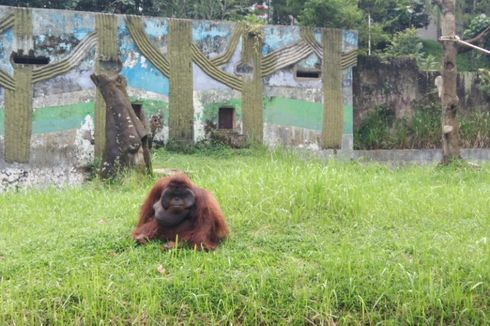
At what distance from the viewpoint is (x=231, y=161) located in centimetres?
1071

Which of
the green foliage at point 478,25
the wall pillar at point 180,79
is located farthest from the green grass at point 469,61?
the wall pillar at point 180,79

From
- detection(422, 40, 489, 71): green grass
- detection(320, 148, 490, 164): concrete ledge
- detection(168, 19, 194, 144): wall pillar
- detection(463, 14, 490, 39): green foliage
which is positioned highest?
detection(463, 14, 490, 39): green foliage

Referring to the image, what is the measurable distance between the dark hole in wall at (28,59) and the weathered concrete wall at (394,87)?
21.2ft

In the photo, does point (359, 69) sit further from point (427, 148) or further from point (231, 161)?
point (231, 161)

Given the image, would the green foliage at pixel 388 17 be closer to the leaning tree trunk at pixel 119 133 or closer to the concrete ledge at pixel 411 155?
the concrete ledge at pixel 411 155

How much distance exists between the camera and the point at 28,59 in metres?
10.6

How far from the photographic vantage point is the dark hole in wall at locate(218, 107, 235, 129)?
12086 millimetres

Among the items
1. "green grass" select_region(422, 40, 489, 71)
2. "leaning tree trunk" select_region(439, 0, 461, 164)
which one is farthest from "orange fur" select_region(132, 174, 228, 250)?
"green grass" select_region(422, 40, 489, 71)

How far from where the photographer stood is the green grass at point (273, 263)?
382 cm

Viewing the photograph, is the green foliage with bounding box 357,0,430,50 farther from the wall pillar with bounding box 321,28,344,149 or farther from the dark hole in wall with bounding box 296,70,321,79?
the dark hole in wall with bounding box 296,70,321,79

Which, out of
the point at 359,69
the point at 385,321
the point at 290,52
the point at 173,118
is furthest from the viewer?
the point at 359,69

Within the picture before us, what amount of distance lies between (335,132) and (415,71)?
2.79 meters

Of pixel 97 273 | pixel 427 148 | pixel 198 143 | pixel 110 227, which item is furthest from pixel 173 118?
pixel 97 273

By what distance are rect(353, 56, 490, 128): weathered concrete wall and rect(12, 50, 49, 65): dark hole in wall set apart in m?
6.45
